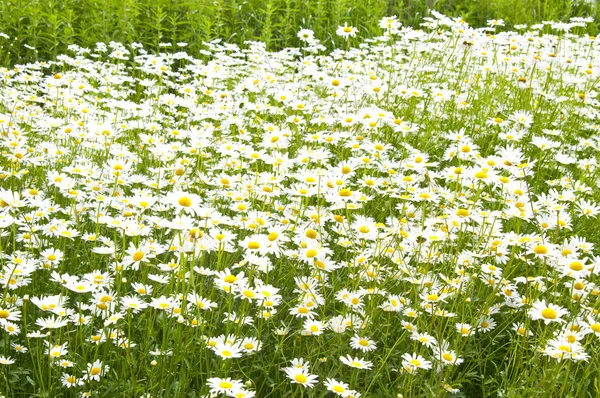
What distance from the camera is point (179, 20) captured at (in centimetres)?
701

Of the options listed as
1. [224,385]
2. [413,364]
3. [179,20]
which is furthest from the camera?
[179,20]

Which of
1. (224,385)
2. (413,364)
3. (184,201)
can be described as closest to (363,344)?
(413,364)

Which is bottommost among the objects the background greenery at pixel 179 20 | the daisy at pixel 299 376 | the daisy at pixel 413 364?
the daisy at pixel 413 364

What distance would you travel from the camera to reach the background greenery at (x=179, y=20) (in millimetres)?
6148

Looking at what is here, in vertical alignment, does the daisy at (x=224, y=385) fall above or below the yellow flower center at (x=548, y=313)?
below

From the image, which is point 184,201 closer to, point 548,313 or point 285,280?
point 285,280

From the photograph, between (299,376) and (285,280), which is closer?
(299,376)

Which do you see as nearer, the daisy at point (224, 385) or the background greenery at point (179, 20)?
the daisy at point (224, 385)

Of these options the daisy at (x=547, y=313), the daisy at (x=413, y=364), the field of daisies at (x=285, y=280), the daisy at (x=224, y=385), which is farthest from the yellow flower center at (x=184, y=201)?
the daisy at (x=547, y=313)

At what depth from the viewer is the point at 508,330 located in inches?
98.0

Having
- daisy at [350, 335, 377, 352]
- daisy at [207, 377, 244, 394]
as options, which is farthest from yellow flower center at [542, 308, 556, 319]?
daisy at [207, 377, 244, 394]

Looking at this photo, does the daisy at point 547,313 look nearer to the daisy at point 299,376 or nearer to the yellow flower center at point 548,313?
the yellow flower center at point 548,313

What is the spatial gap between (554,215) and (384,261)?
84 cm

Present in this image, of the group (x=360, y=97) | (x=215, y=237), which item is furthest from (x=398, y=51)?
(x=215, y=237)
